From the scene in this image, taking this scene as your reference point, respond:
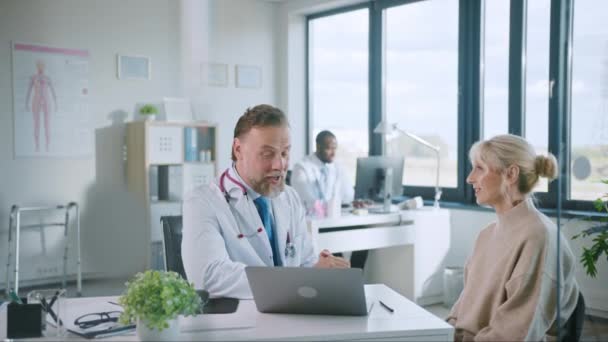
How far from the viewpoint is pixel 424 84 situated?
19.4 feet

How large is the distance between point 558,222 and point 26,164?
15.2 feet

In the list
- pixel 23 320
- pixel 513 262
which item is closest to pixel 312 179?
pixel 513 262

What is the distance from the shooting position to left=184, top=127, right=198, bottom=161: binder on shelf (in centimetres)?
575

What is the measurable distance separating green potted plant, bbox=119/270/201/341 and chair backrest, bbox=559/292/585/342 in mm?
1127

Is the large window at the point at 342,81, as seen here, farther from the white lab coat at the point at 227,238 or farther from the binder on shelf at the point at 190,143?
the white lab coat at the point at 227,238

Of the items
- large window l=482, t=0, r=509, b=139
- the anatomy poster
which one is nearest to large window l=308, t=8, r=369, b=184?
large window l=482, t=0, r=509, b=139

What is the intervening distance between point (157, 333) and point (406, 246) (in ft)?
11.7

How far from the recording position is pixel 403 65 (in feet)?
20.1

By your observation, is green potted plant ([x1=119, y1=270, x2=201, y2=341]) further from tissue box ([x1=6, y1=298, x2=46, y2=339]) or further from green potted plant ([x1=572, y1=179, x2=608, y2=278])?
green potted plant ([x1=572, y1=179, x2=608, y2=278])

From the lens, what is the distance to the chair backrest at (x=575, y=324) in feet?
6.50

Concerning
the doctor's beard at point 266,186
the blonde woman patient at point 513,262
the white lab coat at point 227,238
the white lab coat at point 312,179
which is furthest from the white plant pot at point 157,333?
the white lab coat at point 312,179

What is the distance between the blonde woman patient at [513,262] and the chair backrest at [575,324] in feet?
Answer: 0.07

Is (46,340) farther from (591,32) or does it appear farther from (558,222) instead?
(591,32)

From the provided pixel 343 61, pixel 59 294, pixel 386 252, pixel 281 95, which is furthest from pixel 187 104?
pixel 59 294
